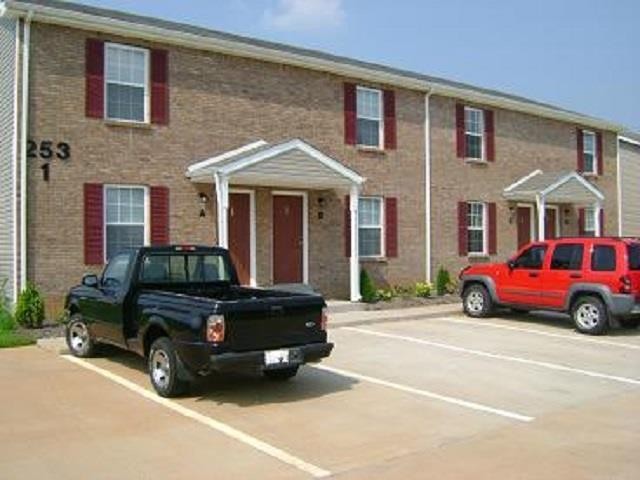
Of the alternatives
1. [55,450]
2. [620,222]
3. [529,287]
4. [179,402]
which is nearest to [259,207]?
[529,287]

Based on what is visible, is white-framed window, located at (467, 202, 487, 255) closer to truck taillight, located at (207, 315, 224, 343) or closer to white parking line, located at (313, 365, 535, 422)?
white parking line, located at (313, 365, 535, 422)

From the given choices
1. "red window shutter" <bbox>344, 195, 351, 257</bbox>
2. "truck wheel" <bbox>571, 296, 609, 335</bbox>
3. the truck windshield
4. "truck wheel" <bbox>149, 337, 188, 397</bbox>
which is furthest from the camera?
"red window shutter" <bbox>344, 195, 351, 257</bbox>

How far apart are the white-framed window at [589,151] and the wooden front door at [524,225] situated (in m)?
4.45

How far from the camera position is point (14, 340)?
12820 mm

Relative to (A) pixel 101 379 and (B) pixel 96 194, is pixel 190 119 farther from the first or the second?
(A) pixel 101 379

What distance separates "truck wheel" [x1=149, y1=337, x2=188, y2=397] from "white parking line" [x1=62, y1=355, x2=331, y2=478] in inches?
4.8

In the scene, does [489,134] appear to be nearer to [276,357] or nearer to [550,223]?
[550,223]

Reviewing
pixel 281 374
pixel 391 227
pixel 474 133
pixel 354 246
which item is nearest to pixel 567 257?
pixel 354 246

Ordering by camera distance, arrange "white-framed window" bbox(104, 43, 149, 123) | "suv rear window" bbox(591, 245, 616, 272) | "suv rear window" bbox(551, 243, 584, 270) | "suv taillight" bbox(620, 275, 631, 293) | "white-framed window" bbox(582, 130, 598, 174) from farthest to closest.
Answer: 1. "white-framed window" bbox(582, 130, 598, 174)
2. "white-framed window" bbox(104, 43, 149, 123)
3. "suv rear window" bbox(551, 243, 584, 270)
4. "suv rear window" bbox(591, 245, 616, 272)
5. "suv taillight" bbox(620, 275, 631, 293)

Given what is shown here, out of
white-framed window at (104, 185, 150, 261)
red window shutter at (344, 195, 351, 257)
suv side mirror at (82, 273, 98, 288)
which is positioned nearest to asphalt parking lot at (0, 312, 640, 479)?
suv side mirror at (82, 273, 98, 288)

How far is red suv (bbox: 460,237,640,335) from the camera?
1426 cm

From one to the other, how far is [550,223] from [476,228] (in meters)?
4.21

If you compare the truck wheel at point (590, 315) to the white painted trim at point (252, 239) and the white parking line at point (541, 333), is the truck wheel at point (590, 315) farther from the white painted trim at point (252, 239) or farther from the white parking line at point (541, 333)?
the white painted trim at point (252, 239)

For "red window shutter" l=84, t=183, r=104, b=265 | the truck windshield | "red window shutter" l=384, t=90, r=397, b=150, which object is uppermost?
"red window shutter" l=384, t=90, r=397, b=150
